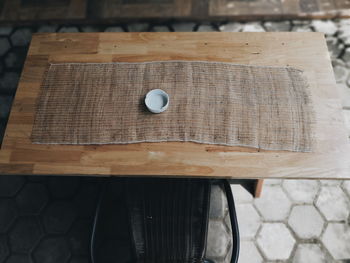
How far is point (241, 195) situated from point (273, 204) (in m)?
0.22

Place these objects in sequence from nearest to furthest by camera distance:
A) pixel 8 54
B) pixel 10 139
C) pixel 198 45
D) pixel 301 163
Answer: pixel 301 163 < pixel 10 139 < pixel 198 45 < pixel 8 54

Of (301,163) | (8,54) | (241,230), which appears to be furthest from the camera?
(8,54)

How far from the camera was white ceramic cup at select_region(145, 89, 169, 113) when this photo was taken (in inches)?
65.4

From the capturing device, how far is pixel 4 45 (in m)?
2.93

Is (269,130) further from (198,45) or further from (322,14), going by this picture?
(322,14)

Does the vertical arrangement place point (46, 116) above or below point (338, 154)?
above

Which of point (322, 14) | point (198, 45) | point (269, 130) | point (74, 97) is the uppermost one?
point (322, 14)

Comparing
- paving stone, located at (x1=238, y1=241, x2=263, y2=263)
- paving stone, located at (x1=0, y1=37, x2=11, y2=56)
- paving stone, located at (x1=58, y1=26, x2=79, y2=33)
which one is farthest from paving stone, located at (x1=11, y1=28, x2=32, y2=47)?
paving stone, located at (x1=238, y1=241, x2=263, y2=263)

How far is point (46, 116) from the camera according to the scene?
5.69 ft

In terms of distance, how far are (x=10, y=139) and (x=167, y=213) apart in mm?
892

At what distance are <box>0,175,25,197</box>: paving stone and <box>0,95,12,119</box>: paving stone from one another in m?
0.51

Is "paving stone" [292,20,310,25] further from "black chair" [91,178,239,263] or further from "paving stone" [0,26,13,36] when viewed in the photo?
"paving stone" [0,26,13,36]

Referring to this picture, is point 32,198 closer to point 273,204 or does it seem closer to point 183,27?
point 273,204

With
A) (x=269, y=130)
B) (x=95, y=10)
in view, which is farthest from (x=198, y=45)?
(x=95, y=10)
